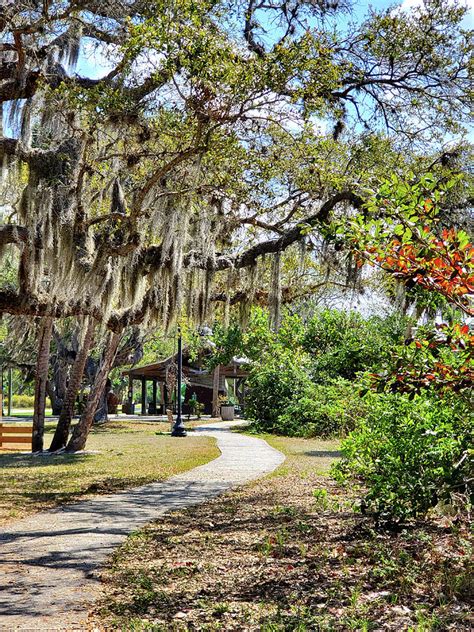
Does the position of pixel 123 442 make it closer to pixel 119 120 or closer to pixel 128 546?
pixel 119 120

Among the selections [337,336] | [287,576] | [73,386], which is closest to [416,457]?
[287,576]

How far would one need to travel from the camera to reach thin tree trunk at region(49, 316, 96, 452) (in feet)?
50.2

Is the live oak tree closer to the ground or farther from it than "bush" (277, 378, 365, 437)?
farther from it

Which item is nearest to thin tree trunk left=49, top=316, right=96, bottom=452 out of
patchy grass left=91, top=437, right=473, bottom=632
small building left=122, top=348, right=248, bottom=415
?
patchy grass left=91, top=437, right=473, bottom=632

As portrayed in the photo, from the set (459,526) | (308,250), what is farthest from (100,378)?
(459,526)

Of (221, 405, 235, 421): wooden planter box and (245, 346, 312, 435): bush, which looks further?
(221, 405, 235, 421): wooden planter box

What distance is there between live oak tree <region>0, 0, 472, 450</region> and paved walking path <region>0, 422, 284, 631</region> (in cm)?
307

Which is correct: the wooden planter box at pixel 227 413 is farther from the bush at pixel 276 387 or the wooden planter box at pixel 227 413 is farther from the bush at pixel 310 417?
the bush at pixel 310 417

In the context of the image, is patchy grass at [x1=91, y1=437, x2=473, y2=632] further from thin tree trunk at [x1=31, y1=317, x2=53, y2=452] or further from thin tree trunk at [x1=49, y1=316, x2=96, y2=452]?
thin tree trunk at [x1=31, y1=317, x2=53, y2=452]

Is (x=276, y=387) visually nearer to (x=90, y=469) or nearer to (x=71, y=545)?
(x=90, y=469)

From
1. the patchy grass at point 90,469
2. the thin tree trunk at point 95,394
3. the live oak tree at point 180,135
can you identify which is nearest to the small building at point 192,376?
the patchy grass at point 90,469

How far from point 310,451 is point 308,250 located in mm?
6090

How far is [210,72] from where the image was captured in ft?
26.7

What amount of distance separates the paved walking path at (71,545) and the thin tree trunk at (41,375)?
5574 millimetres
